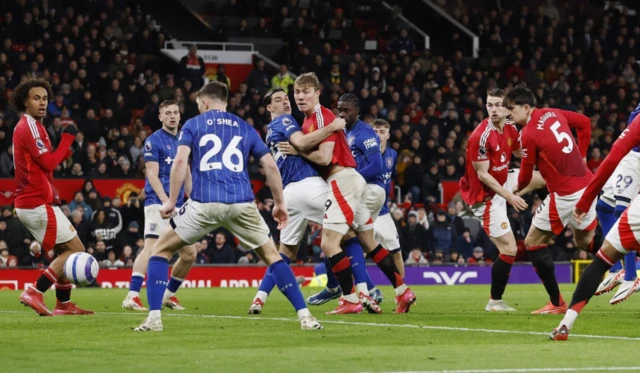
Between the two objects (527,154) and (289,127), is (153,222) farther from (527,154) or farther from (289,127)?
(527,154)

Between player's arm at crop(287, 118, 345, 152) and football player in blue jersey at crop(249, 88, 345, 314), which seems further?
football player in blue jersey at crop(249, 88, 345, 314)

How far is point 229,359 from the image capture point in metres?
8.53

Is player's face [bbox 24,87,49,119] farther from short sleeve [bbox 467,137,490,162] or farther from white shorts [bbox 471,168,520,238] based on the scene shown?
white shorts [bbox 471,168,520,238]

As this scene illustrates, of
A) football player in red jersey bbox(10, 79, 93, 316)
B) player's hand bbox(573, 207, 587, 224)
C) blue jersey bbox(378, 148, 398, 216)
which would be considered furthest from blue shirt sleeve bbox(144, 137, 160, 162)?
player's hand bbox(573, 207, 587, 224)

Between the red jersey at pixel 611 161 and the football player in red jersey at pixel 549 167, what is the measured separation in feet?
11.6

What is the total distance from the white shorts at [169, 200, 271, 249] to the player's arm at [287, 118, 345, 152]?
177 centimetres

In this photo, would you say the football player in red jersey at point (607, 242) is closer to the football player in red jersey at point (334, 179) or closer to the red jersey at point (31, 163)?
the football player in red jersey at point (334, 179)

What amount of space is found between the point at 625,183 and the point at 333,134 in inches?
183

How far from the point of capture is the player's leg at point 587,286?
9586mm

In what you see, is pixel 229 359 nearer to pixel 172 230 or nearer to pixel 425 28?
pixel 172 230

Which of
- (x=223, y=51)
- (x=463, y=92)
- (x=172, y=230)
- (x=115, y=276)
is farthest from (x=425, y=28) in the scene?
(x=172, y=230)

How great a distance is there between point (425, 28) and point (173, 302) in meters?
25.6

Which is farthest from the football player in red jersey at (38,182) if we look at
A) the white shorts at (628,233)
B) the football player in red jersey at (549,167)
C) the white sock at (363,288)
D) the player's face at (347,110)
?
the white shorts at (628,233)

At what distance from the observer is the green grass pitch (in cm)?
818
